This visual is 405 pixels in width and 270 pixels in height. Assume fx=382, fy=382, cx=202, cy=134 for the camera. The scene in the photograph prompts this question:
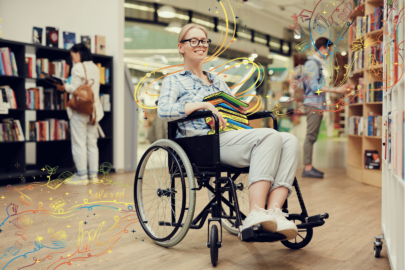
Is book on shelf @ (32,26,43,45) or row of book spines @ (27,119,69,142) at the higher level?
book on shelf @ (32,26,43,45)

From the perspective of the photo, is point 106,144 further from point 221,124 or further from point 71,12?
point 221,124

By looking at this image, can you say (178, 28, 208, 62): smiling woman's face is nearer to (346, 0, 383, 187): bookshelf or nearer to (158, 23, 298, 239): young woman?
(158, 23, 298, 239): young woman

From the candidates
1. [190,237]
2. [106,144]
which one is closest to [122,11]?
[106,144]

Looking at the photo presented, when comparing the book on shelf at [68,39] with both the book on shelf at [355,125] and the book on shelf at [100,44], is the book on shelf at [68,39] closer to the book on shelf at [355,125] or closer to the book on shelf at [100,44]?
the book on shelf at [100,44]

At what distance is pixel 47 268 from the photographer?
1.56 metres

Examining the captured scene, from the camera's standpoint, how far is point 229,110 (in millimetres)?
1783

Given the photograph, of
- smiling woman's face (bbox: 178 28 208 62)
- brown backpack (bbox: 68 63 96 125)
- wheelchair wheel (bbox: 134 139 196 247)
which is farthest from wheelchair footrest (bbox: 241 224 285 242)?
brown backpack (bbox: 68 63 96 125)

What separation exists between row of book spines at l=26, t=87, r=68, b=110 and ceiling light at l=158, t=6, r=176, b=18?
2.17 m

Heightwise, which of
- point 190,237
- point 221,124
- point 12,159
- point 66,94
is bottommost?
point 190,237

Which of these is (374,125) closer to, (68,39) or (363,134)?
(363,134)

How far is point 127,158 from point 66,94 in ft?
3.89

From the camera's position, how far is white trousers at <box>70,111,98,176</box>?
3.93 meters

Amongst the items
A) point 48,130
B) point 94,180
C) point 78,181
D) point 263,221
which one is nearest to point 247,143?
point 263,221

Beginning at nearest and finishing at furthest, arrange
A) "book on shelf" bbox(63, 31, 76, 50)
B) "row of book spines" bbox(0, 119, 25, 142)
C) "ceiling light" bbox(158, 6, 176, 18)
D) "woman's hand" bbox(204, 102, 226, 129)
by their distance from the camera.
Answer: "woman's hand" bbox(204, 102, 226, 129), "row of book spines" bbox(0, 119, 25, 142), "book on shelf" bbox(63, 31, 76, 50), "ceiling light" bbox(158, 6, 176, 18)
